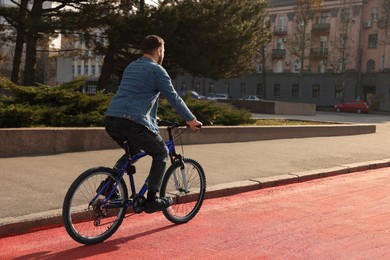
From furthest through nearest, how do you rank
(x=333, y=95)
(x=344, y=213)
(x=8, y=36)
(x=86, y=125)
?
(x=333, y=95)
(x=8, y=36)
(x=86, y=125)
(x=344, y=213)

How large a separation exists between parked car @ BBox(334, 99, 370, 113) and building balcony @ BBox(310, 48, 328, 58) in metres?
11.6

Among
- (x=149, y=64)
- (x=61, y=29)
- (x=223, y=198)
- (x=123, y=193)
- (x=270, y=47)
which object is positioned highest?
(x=270, y=47)

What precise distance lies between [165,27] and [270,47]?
50911 mm

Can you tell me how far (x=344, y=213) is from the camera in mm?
6199

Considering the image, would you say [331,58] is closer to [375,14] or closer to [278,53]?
[375,14]

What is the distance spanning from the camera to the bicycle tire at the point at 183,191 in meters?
5.31

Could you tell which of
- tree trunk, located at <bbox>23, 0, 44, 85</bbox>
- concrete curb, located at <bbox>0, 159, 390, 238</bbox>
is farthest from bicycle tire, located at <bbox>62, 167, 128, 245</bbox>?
tree trunk, located at <bbox>23, 0, 44, 85</bbox>

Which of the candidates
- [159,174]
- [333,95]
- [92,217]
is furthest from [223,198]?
[333,95]

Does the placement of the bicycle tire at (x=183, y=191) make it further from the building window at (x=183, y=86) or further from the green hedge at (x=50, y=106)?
the building window at (x=183, y=86)

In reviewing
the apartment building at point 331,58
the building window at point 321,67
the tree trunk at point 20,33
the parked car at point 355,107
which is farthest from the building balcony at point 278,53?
the tree trunk at point 20,33

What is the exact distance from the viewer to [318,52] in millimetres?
61156

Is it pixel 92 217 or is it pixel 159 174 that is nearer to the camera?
pixel 92 217

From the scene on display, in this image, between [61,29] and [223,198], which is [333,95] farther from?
[223,198]

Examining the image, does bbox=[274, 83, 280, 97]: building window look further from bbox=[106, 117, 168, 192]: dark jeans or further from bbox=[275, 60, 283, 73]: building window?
bbox=[106, 117, 168, 192]: dark jeans
